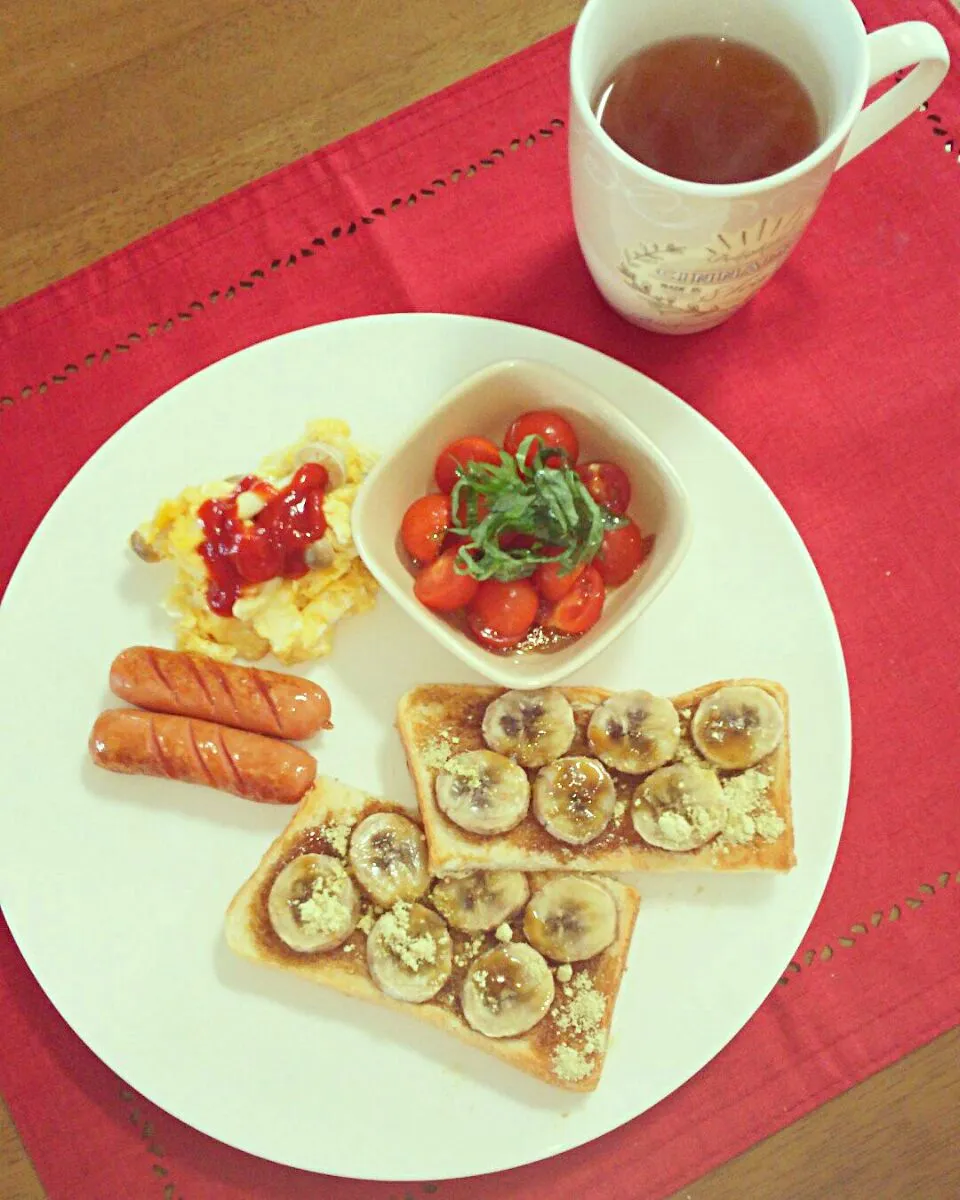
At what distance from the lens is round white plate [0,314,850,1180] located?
2176 millimetres

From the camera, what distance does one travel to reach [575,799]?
2180mm

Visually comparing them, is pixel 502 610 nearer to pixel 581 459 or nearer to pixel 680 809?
pixel 581 459

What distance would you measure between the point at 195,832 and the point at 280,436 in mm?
962

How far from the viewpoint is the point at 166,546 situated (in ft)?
7.41

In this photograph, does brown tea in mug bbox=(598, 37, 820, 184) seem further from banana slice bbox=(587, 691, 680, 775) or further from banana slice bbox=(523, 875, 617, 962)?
banana slice bbox=(523, 875, 617, 962)

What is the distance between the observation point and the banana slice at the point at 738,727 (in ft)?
7.13

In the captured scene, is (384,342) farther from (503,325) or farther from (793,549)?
(793,549)

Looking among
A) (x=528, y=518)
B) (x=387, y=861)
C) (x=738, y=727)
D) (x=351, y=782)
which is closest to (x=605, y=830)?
(x=738, y=727)

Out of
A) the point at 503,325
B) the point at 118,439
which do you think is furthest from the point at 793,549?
the point at 118,439

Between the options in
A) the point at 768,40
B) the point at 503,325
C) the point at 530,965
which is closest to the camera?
the point at 768,40

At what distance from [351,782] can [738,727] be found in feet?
2.98

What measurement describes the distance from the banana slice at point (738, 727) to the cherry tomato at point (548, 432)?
0.65 metres

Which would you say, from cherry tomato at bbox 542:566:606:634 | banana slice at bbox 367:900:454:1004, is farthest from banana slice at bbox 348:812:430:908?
cherry tomato at bbox 542:566:606:634

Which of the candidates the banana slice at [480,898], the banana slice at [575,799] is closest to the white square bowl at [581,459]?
the banana slice at [575,799]
